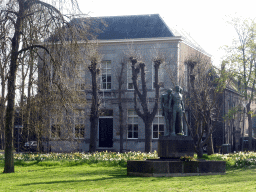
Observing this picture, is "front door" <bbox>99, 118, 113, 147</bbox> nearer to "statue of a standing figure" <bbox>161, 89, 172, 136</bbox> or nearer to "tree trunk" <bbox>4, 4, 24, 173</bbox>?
"statue of a standing figure" <bbox>161, 89, 172, 136</bbox>

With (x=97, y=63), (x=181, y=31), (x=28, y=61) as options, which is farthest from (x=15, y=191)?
(x=181, y=31)

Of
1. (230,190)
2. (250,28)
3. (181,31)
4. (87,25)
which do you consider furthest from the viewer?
(181,31)

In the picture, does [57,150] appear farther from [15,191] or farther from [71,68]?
[15,191]

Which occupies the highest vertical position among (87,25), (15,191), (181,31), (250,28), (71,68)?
(181,31)

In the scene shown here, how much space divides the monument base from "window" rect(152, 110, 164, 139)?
16480 millimetres

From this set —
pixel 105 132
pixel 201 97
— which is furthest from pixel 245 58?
pixel 105 132

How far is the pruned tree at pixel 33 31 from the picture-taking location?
1370cm

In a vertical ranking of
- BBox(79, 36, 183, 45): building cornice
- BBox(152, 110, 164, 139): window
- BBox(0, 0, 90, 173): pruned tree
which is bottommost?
BBox(152, 110, 164, 139): window

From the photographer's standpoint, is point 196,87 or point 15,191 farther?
point 196,87

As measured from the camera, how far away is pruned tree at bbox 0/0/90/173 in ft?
44.9

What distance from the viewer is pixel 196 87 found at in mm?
24047

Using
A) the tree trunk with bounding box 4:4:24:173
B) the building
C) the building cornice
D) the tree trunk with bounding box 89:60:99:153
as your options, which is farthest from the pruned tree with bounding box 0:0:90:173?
the building cornice

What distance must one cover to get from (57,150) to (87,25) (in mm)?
→ 18829

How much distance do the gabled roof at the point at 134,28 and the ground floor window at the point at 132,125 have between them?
621 cm
